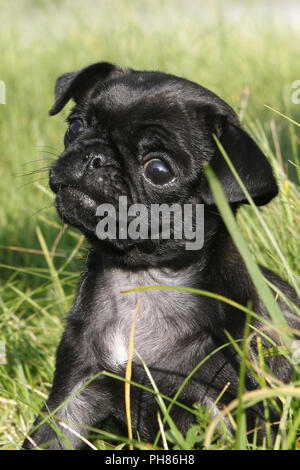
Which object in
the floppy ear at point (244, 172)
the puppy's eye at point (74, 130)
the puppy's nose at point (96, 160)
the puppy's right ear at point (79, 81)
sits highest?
the puppy's right ear at point (79, 81)

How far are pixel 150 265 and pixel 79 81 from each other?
112 cm

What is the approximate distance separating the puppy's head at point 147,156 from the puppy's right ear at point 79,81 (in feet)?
1.16

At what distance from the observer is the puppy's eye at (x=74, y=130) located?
2.98m

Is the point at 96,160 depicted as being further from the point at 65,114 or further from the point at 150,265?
the point at 65,114

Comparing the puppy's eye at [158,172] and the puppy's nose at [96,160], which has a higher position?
the puppy's nose at [96,160]

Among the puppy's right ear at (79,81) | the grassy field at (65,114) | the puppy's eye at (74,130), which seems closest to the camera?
the puppy's eye at (74,130)

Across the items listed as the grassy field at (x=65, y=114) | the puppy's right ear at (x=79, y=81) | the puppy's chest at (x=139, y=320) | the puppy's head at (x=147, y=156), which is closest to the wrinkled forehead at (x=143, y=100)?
the puppy's head at (x=147, y=156)

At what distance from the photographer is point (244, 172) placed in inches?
96.7

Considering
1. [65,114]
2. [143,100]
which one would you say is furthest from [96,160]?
[65,114]

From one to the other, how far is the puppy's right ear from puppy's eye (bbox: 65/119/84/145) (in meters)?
0.16

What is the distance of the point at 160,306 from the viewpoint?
2.90m

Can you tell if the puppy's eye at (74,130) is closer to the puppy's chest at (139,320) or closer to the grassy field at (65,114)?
the grassy field at (65,114)

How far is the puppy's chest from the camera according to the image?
2.74m

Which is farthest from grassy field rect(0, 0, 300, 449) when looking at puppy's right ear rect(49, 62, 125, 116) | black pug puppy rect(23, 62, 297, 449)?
puppy's right ear rect(49, 62, 125, 116)
